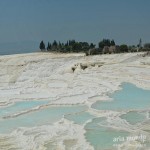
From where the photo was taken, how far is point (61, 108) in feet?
46.4

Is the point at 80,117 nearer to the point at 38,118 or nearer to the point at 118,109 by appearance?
the point at 38,118

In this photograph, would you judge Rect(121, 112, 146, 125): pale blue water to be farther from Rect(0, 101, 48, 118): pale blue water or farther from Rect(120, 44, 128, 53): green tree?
Rect(120, 44, 128, 53): green tree

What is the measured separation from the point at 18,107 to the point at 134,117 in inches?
168

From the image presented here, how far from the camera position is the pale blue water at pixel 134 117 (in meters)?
11.4

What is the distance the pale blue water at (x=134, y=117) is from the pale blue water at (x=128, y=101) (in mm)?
937

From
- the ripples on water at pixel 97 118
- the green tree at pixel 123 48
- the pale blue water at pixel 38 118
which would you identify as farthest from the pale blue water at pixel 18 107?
the green tree at pixel 123 48

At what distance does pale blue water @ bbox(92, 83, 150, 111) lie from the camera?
547 inches

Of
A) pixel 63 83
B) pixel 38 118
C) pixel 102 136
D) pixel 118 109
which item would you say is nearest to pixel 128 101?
pixel 118 109

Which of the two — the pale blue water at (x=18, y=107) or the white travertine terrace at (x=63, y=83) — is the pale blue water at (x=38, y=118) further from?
the pale blue water at (x=18, y=107)

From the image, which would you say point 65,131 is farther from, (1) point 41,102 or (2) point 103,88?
(2) point 103,88

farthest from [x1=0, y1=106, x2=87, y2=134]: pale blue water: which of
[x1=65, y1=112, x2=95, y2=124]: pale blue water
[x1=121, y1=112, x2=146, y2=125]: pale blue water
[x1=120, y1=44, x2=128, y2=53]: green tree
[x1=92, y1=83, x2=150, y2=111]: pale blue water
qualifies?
[x1=120, y1=44, x2=128, y2=53]: green tree

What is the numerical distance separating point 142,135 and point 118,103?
5309 mm

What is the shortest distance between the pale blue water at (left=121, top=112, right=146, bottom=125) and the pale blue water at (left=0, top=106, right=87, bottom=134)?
1.79 m

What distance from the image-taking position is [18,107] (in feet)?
47.1
